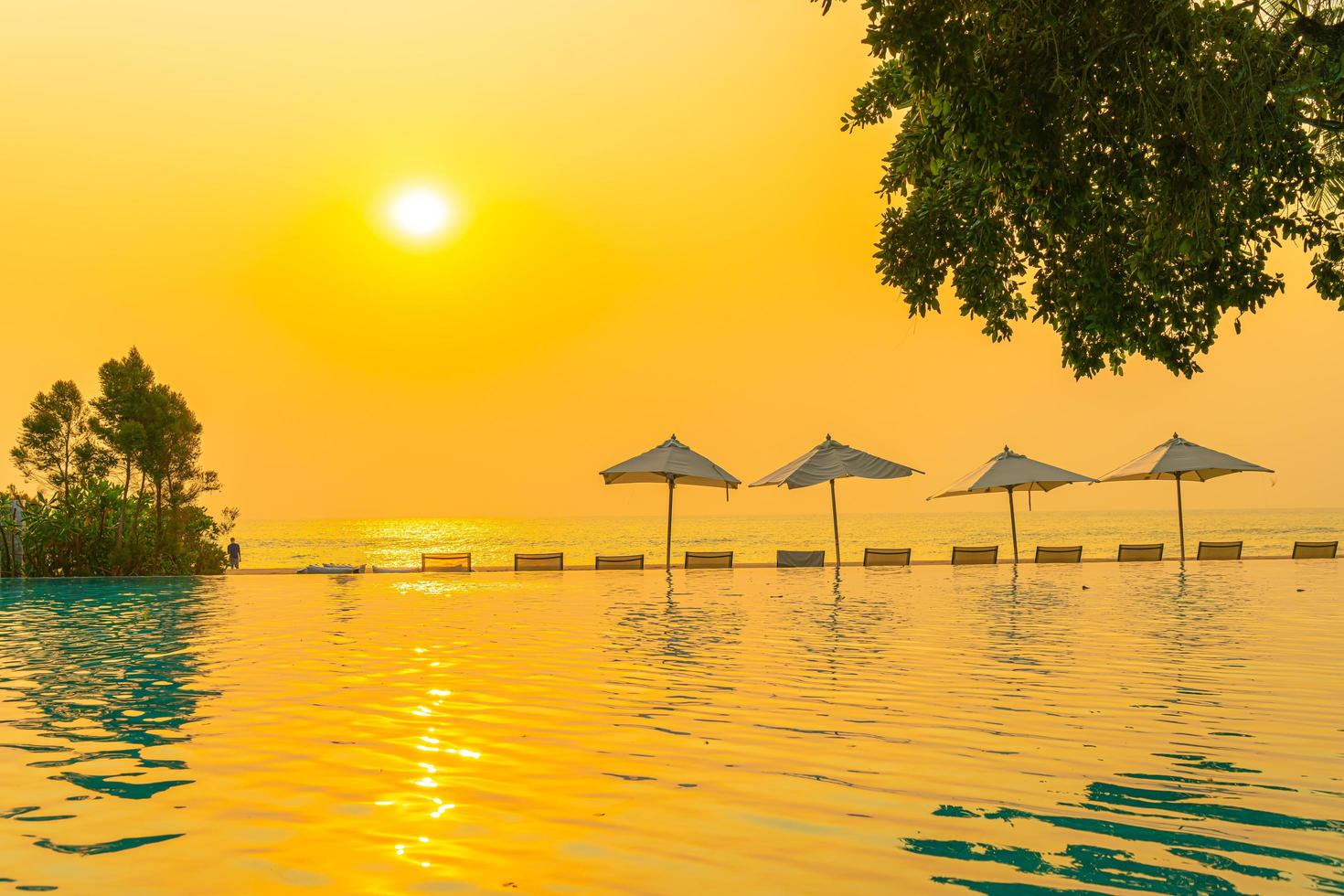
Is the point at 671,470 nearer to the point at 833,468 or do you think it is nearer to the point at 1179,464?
the point at 833,468

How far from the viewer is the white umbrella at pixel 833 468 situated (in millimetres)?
27484

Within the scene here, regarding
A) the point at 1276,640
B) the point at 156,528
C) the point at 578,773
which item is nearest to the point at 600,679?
the point at 578,773

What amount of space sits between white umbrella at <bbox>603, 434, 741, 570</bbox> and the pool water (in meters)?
13.1

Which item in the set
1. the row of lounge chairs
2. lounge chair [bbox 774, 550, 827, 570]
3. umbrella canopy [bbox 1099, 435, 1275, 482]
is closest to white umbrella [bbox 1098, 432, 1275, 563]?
umbrella canopy [bbox 1099, 435, 1275, 482]

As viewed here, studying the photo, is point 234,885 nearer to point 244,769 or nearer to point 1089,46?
point 244,769

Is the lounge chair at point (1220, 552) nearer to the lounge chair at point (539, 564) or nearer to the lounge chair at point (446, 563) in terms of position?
the lounge chair at point (539, 564)

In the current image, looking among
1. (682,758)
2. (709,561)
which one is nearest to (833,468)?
(709,561)

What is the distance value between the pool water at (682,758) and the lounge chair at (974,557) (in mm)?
12620

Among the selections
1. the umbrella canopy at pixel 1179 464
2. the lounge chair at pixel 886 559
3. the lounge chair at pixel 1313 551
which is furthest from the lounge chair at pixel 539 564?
the lounge chair at pixel 1313 551

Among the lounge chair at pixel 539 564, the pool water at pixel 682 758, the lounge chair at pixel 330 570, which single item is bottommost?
the pool water at pixel 682 758

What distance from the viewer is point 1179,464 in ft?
93.1

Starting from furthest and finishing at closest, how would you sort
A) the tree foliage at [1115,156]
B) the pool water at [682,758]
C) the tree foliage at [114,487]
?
the tree foliage at [114,487]
the tree foliage at [1115,156]
the pool water at [682,758]

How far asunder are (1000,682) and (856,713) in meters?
2.22

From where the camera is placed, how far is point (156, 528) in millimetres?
27266
